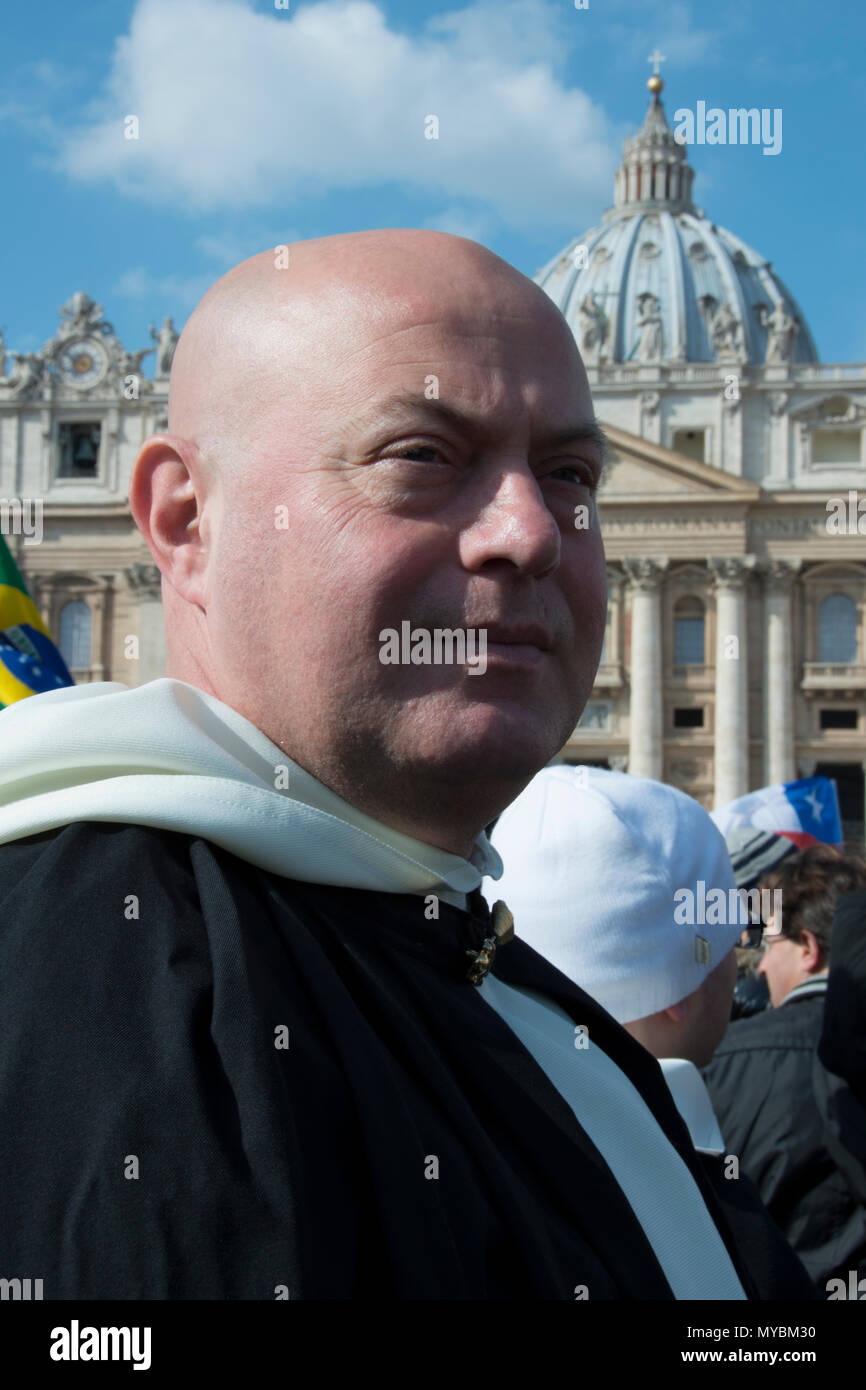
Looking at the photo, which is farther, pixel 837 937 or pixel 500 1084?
Result: pixel 837 937

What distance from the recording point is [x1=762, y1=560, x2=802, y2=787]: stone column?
31031mm

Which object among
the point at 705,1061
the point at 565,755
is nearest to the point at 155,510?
the point at 705,1061

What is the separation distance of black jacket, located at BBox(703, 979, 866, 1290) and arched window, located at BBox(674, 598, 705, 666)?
29.3 metres

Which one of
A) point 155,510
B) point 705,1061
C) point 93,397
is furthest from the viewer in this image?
point 93,397

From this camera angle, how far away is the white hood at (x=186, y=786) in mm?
1029

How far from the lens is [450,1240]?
0.97m

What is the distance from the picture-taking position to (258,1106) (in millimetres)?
896

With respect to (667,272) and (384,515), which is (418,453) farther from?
(667,272)

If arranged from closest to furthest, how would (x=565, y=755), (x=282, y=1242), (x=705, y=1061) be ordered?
(x=282, y=1242)
(x=705, y=1061)
(x=565, y=755)

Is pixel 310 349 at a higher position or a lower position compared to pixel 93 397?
lower

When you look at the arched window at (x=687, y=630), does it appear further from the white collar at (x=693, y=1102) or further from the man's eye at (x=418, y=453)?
the man's eye at (x=418, y=453)

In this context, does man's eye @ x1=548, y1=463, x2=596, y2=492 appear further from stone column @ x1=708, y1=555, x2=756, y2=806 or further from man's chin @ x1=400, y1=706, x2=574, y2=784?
stone column @ x1=708, y1=555, x2=756, y2=806
